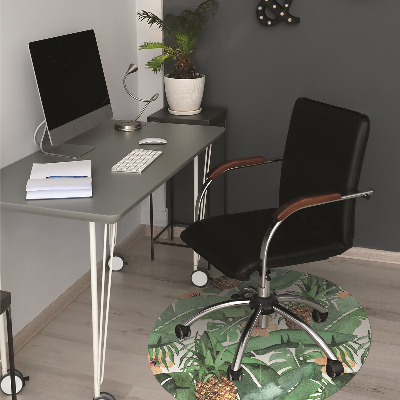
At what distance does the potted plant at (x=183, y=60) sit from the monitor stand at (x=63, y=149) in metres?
0.80

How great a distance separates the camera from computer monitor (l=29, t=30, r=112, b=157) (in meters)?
2.54

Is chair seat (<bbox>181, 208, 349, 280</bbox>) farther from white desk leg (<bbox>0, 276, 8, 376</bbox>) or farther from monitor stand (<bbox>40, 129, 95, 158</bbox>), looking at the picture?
white desk leg (<bbox>0, 276, 8, 376</bbox>)

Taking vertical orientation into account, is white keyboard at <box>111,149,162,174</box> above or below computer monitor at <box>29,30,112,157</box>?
below

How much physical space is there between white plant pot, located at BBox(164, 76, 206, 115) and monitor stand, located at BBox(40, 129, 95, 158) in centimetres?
79

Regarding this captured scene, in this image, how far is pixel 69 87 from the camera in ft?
8.87

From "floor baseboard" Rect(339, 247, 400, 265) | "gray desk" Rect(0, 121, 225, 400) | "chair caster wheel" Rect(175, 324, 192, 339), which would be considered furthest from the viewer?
"floor baseboard" Rect(339, 247, 400, 265)

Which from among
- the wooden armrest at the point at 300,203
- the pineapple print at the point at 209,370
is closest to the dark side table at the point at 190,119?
the pineapple print at the point at 209,370

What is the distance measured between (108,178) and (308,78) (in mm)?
1574

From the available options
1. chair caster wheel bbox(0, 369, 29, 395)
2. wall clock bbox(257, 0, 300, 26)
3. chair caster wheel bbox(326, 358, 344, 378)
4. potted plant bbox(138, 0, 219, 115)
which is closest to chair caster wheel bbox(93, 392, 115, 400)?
chair caster wheel bbox(0, 369, 29, 395)

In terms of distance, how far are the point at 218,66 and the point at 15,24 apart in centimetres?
141

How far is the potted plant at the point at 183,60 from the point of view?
3387 mm

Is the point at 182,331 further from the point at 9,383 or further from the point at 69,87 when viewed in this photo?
the point at 69,87

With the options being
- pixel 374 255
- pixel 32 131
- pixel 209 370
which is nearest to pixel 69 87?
pixel 32 131

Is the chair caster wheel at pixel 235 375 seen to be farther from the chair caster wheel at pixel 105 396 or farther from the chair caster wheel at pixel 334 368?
the chair caster wheel at pixel 105 396
